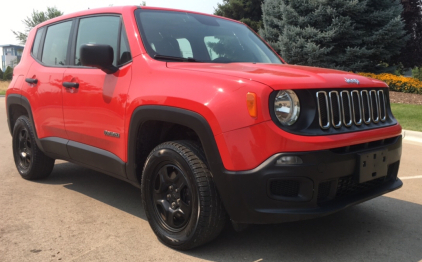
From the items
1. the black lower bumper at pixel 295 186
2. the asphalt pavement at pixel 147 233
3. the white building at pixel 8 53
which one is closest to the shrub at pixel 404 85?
the asphalt pavement at pixel 147 233

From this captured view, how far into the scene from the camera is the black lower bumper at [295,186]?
269cm

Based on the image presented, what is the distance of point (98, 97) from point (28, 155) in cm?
200

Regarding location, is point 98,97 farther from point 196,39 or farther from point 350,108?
point 350,108

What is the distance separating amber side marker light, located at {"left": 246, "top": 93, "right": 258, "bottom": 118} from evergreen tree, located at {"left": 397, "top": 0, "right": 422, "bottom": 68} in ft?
68.2

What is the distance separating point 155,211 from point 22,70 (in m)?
2.92

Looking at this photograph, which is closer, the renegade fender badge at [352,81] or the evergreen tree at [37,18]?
Result: the renegade fender badge at [352,81]

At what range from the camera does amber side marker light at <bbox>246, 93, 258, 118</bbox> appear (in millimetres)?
2705

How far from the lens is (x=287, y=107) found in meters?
2.79

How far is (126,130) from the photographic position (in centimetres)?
351

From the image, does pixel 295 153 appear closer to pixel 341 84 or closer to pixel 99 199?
pixel 341 84

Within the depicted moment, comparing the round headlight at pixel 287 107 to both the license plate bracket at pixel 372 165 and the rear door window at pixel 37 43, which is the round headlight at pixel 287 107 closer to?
the license plate bracket at pixel 372 165

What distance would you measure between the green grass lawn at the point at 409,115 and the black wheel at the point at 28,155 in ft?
25.6

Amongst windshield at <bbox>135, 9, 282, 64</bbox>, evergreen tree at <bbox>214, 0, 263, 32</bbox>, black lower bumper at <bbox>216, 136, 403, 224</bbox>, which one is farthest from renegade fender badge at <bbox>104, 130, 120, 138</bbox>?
evergreen tree at <bbox>214, 0, 263, 32</bbox>

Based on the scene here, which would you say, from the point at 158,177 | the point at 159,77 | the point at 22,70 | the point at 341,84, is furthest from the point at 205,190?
the point at 22,70
